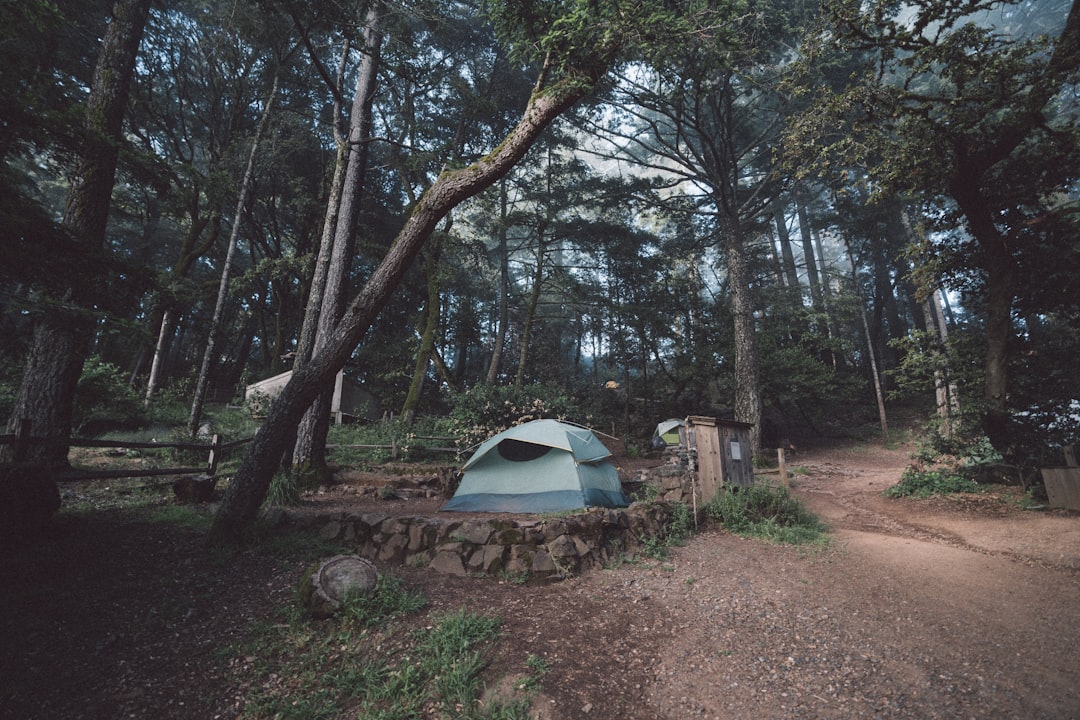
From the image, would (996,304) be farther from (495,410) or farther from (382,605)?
(495,410)

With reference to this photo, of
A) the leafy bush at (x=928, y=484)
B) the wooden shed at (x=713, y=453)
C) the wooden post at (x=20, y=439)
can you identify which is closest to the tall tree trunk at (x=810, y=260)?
the leafy bush at (x=928, y=484)

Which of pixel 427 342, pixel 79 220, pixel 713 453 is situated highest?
pixel 427 342

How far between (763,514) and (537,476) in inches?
145

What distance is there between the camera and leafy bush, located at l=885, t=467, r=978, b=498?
8530 mm

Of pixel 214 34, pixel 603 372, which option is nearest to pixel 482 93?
pixel 214 34

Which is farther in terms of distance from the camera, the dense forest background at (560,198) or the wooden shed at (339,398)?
the wooden shed at (339,398)

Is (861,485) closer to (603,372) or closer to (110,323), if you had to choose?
(110,323)

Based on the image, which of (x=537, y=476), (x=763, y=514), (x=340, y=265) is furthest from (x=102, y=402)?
(x=763, y=514)

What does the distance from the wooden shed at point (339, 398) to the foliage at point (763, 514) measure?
536 inches

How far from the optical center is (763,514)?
280 inches

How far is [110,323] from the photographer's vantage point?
13.1 feet

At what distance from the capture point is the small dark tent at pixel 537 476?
694cm

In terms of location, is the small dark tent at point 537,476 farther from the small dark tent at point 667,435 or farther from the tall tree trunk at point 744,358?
the small dark tent at point 667,435

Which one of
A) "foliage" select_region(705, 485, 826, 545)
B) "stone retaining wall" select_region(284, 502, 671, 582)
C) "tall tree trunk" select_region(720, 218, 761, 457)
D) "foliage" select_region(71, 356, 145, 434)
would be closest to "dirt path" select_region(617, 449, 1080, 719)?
"foliage" select_region(705, 485, 826, 545)
